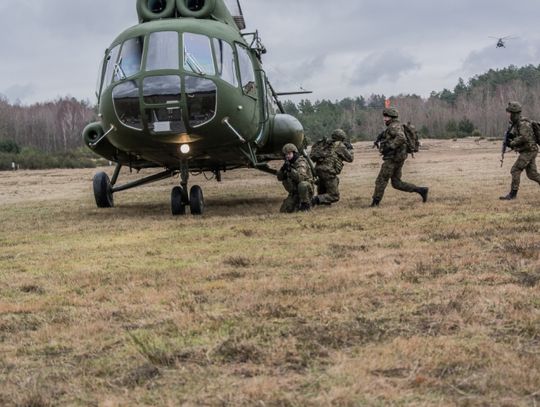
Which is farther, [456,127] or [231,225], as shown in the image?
[456,127]

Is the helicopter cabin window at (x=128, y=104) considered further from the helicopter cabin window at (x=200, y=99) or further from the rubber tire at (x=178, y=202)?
the rubber tire at (x=178, y=202)

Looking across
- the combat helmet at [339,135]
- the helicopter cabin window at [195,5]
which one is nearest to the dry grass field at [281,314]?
the combat helmet at [339,135]

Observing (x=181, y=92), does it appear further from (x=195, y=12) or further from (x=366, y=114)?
(x=366, y=114)

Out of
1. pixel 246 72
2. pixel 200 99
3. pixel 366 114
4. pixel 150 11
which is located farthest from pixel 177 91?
pixel 366 114

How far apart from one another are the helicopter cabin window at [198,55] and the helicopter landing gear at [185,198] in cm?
165

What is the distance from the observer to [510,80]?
11856cm

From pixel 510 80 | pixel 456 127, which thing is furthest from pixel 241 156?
pixel 510 80

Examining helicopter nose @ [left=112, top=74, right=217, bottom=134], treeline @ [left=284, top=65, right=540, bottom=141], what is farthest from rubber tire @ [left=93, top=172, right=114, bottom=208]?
treeline @ [left=284, top=65, right=540, bottom=141]

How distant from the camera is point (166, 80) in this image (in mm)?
9008

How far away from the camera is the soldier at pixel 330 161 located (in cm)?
1093

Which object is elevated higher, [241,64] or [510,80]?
[510,80]

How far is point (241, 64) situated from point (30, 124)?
306 ft

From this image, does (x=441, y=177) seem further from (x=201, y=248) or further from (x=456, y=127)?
(x=456, y=127)

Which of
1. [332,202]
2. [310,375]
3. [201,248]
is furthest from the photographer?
[332,202]
